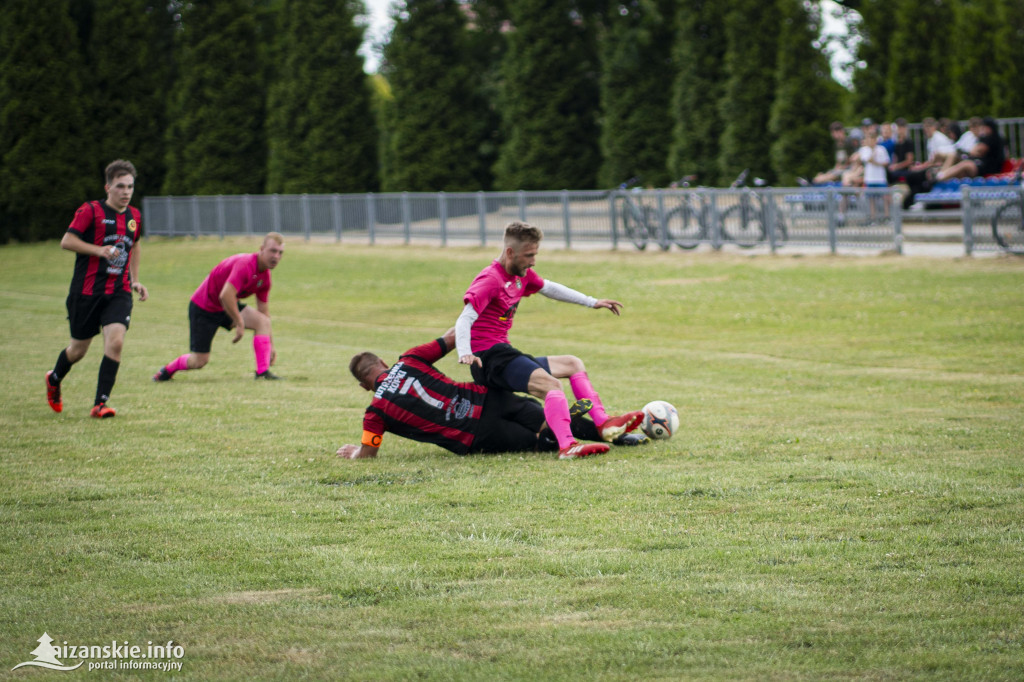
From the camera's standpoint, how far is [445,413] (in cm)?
820

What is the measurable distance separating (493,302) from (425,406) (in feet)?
2.85

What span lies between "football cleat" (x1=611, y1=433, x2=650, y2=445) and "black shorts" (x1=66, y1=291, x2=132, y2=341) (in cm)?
457

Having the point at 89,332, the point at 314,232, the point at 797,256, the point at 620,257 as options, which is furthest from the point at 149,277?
the point at 89,332

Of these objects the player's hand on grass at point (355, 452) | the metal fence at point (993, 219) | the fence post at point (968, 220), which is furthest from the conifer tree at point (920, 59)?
the player's hand on grass at point (355, 452)

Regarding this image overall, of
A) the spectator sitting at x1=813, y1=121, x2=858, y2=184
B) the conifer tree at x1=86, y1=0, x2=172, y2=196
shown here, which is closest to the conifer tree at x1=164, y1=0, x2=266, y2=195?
the conifer tree at x1=86, y1=0, x2=172, y2=196

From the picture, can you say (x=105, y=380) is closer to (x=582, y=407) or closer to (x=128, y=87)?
(x=582, y=407)

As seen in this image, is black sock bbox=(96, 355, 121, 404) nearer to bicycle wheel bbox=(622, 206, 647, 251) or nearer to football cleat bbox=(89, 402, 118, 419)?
football cleat bbox=(89, 402, 118, 419)

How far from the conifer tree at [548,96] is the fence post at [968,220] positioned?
24500 millimetres

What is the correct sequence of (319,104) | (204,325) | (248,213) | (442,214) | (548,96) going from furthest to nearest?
(319,104), (548,96), (248,213), (442,214), (204,325)

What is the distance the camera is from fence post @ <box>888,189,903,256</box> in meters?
22.4

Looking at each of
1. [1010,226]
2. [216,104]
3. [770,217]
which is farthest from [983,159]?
[216,104]

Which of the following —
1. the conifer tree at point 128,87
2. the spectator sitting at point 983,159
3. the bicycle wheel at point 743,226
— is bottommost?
the bicycle wheel at point 743,226

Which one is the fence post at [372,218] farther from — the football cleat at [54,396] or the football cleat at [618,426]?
the football cleat at [618,426]

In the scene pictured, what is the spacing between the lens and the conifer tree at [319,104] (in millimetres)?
46094
